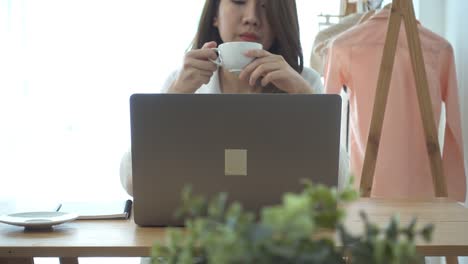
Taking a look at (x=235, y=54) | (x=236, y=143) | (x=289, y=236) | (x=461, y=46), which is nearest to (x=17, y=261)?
(x=236, y=143)

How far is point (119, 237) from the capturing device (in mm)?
985

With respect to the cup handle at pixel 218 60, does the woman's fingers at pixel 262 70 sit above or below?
below

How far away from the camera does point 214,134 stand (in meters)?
0.97

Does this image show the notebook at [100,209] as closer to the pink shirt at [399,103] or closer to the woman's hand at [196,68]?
the woman's hand at [196,68]

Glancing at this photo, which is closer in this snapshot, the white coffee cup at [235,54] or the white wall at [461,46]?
the white coffee cup at [235,54]

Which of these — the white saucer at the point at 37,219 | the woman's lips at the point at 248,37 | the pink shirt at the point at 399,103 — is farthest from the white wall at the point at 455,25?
the white saucer at the point at 37,219

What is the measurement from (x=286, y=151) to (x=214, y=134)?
0.12 metres

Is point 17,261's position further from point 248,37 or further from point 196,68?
point 248,37

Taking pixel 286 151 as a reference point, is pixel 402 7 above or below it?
above

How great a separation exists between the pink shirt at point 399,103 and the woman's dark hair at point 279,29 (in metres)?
0.37

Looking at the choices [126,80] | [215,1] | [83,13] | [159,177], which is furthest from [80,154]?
[159,177]

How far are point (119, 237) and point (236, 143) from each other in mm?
251

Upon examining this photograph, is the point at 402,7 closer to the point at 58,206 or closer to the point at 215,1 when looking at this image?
the point at 215,1

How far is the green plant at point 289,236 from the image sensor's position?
285 millimetres
